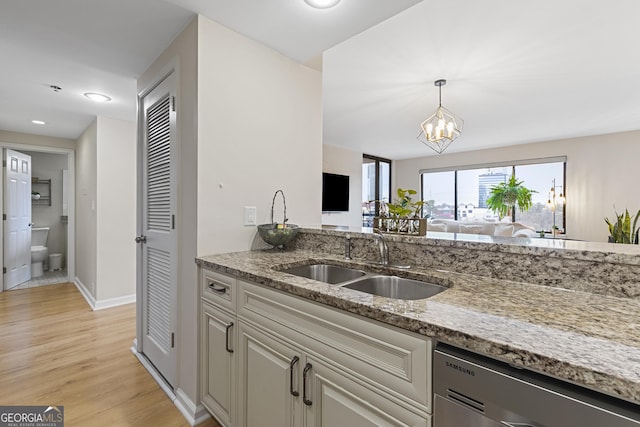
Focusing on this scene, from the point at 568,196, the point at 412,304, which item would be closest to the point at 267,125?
the point at 412,304

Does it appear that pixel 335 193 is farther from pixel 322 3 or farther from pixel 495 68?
pixel 322 3

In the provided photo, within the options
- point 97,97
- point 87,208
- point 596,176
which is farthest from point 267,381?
point 596,176

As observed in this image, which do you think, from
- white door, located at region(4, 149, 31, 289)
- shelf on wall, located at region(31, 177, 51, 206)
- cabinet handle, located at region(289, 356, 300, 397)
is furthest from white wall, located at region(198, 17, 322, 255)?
shelf on wall, located at region(31, 177, 51, 206)

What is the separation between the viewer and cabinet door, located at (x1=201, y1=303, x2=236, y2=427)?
1.43 m

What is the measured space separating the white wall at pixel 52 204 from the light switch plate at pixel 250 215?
567 centimetres

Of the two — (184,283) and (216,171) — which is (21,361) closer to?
(184,283)

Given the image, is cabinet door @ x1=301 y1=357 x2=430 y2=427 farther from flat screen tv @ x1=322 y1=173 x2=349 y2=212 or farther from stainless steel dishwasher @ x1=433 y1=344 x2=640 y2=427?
flat screen tv @ x1=322 y1=173 x2=349 y2=212

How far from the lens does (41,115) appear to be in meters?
3.37

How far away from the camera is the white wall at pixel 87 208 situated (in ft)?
11.7

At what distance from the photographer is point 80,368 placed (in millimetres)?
2193

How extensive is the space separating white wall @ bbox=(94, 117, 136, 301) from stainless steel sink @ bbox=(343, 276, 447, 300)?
3410 millimetres

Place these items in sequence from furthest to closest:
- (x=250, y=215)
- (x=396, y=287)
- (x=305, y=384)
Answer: (x=250, y=215) < (x=396, y=287) < (x=305, y=384)

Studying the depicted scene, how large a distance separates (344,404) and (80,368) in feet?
7.51

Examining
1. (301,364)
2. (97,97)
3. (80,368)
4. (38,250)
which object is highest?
(97,97)
